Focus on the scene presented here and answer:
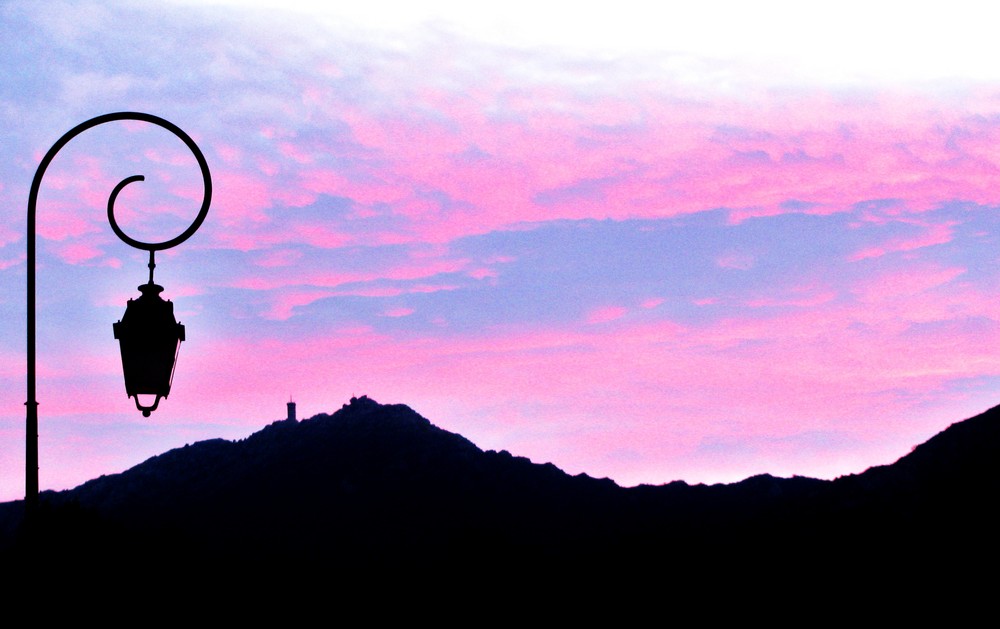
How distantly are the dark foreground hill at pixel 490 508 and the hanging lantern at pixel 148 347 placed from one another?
73872 millimetres

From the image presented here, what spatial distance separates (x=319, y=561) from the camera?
355ft

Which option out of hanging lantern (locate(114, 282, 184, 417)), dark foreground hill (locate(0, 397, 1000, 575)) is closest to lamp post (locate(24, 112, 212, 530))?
hanging lantern (locate(114, 282, 184, 417))

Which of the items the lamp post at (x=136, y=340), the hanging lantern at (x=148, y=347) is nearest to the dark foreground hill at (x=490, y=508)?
the lamp post at (x=136, y=340)

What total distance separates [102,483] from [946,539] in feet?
279

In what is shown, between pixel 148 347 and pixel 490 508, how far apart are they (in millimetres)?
113550

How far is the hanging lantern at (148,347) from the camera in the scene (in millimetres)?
9219

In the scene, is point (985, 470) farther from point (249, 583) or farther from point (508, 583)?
point (249, 583)

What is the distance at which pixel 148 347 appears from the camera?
932 cm

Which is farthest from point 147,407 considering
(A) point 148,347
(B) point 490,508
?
(B) point 490,508

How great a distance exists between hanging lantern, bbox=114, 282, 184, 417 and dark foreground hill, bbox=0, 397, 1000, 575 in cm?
7387

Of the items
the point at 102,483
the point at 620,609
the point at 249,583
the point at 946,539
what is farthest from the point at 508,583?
the point at 102,483

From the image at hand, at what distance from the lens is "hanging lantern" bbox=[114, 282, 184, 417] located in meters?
9.22

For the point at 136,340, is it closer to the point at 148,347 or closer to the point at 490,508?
the point at 148,347

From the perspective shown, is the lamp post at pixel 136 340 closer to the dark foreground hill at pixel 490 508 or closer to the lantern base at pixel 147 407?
the lantern base at pixel 147 407
